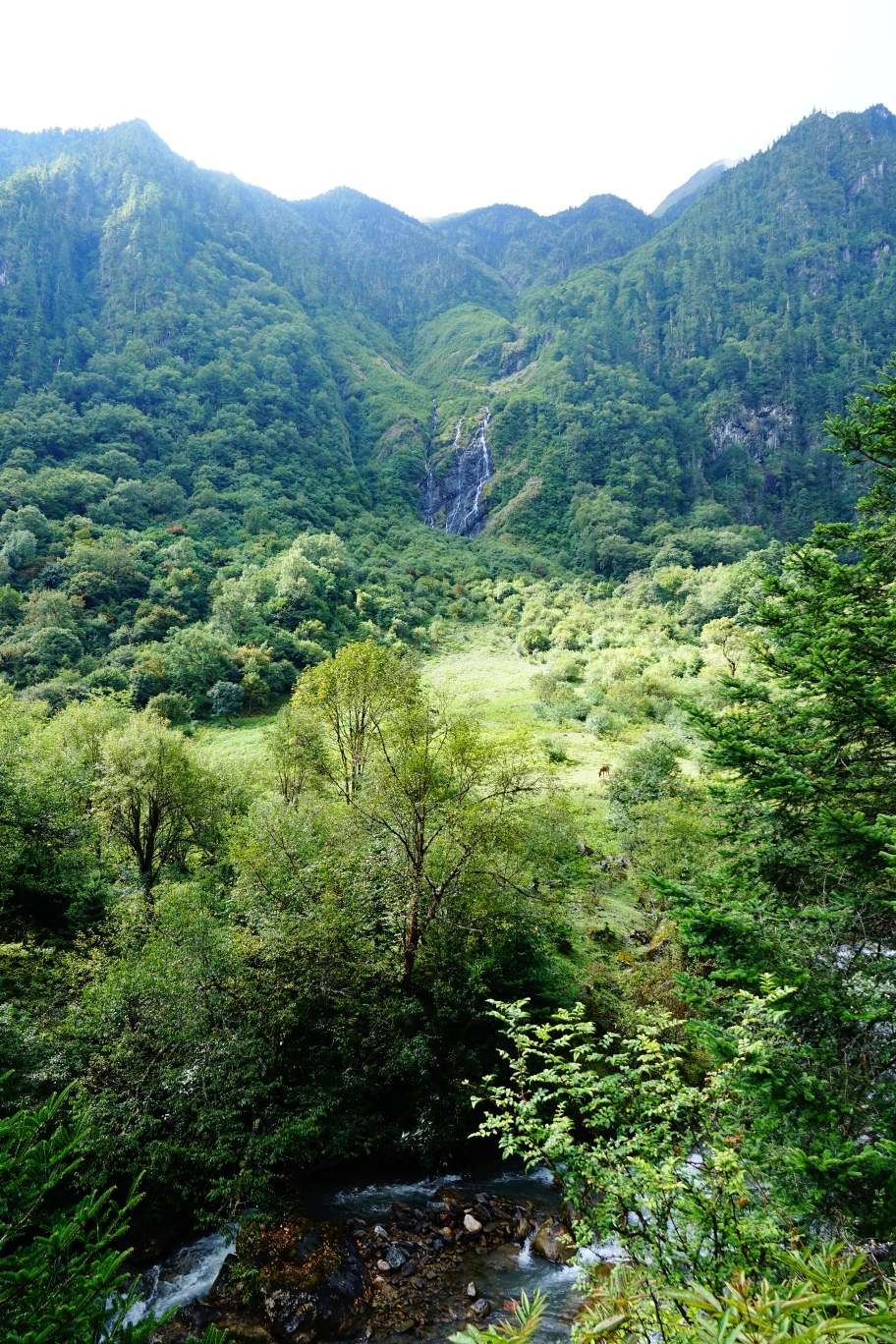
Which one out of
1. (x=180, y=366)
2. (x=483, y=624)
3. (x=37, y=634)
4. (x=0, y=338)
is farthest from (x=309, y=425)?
(x=37, y=634)

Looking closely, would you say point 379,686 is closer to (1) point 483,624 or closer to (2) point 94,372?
(1) point 483,624

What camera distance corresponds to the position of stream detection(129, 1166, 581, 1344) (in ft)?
40.1

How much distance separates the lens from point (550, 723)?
54.5 metres

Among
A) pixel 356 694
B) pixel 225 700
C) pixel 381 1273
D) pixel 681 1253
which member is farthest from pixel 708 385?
pixel 681 1253

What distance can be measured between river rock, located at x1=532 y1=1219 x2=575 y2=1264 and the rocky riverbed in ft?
0.09

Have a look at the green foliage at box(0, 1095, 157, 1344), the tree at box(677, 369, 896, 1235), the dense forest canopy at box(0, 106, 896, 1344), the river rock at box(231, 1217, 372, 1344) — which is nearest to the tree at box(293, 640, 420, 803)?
the dense forest canopy at box(0, 106, 896, 1344)

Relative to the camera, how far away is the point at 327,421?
154 metres

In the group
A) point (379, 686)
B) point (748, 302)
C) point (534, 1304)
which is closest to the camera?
point (534, 1304)

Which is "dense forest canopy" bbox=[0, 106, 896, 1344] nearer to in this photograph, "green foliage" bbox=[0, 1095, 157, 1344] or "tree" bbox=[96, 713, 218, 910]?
"green foliage" bbox=[0, 1095, 157, 1344]

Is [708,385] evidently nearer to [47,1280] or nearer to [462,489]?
[462,489]

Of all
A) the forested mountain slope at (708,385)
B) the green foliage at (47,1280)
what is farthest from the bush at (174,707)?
the forested mountain slope at (708,385)

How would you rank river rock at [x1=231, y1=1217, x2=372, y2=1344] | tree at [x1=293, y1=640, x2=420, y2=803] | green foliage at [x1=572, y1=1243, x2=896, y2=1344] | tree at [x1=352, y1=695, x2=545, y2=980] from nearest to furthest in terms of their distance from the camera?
green foliage at [x1=572, y1=1243, x2=896, y2=1344] → river rock at [x1=231, y1=1217, x2=372, y2=1344] → tree at [x1=352, y1=695, x2=545, y2=980] → tree at [x1=293, y1=640, x2=420, y2=803]

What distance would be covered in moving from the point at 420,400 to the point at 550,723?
152302 mm

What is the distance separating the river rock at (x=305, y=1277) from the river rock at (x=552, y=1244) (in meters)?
4.04
